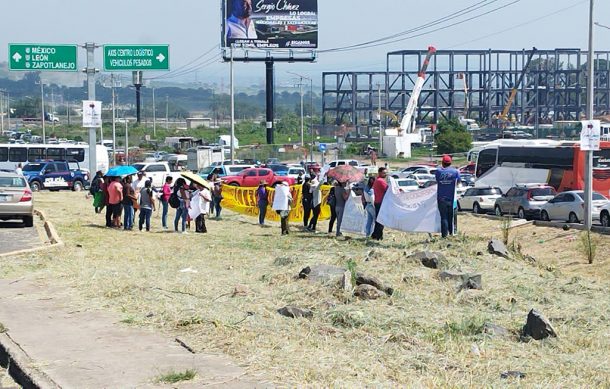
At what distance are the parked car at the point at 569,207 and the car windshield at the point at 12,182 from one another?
59.6 ft

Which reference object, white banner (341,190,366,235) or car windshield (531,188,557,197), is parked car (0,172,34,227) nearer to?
white banner (341,190,366,235)

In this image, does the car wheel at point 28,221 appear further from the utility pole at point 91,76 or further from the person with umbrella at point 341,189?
→ the utility pole at point 91,76

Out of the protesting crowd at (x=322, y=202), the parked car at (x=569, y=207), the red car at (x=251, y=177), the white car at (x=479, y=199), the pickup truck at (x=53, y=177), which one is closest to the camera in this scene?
the protesting crowd at (x=322, y=202)

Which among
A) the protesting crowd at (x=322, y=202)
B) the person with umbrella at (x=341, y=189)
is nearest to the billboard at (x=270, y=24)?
the protesting crowd at (x=322, y=202)

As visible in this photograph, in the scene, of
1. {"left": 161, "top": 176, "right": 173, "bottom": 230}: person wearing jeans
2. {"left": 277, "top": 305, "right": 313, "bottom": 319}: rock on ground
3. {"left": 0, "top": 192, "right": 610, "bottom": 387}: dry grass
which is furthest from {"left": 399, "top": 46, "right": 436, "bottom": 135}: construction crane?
{"left": 277, "top": 305, "right": 313, "bottom": 319}: rock on ground

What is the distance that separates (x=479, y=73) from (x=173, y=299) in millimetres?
130430

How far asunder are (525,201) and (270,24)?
49328 mm

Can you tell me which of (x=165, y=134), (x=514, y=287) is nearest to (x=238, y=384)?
(x=514, y=287)

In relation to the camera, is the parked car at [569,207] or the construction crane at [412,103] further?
the construction crane at [412,103]

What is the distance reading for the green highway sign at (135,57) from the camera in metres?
38.4

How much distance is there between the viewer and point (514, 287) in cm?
1421

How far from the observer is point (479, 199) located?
4131 cm

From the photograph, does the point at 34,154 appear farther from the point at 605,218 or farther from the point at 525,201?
the point at 605,218

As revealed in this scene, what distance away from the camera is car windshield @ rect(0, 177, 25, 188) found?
2447cm
